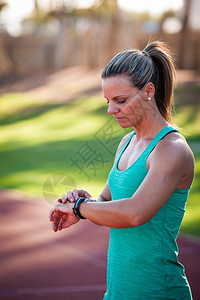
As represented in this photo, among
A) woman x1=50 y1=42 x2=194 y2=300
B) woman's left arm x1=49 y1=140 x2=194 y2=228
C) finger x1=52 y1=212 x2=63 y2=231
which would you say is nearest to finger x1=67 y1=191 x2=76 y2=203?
woman x1=50 y1=42 x2=194 y2=300

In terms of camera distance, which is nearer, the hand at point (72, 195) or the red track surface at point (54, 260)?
the hand at point (72, 195)

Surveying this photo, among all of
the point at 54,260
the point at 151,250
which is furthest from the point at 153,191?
the point at 54,260

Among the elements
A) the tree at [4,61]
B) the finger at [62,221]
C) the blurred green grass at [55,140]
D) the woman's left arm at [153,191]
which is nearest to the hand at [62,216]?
the finger at [62,221]

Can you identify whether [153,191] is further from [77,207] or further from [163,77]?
[163,77]

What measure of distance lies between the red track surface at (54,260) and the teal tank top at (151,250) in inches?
99.7

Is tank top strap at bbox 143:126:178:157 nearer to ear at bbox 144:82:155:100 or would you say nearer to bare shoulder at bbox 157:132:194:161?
bare shoulder at bbox 157:132:194:161

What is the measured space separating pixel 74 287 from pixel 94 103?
555 inches

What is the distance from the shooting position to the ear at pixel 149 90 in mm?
1711

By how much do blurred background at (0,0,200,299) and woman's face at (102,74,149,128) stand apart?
0.74 meters

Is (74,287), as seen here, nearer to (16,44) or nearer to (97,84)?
(97,84)

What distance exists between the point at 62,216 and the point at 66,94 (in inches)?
720

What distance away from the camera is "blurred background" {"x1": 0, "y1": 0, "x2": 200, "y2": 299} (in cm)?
872

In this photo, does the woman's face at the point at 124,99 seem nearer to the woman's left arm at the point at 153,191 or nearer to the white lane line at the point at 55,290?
the woman's left arm at the point at 153,191

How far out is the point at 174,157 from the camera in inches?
60.9
